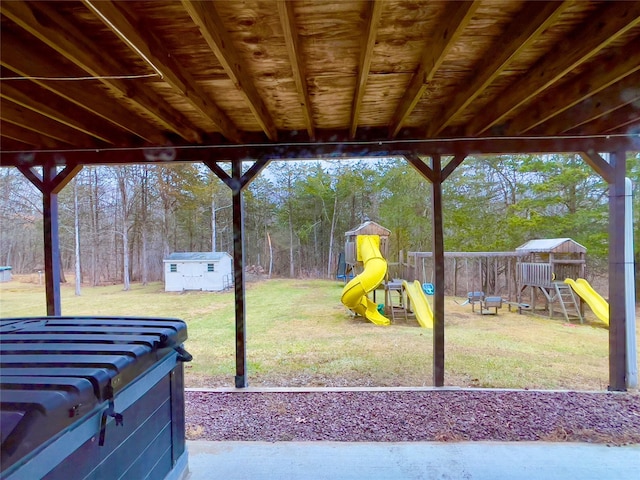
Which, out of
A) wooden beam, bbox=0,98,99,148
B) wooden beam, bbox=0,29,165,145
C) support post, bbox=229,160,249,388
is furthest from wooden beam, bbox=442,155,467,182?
wooden beam, bbox=0,98,99,148

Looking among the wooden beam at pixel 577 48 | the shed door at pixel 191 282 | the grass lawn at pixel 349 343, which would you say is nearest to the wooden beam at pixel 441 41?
the wooden beam at pixel 577 48

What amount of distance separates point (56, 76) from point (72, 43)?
0.46 m

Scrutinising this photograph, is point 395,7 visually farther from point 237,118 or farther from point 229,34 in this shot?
point 237,118

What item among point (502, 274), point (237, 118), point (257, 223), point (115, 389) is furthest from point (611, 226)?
point (257, 223)

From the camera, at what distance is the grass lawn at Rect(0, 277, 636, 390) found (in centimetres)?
395

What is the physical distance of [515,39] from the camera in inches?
61.7

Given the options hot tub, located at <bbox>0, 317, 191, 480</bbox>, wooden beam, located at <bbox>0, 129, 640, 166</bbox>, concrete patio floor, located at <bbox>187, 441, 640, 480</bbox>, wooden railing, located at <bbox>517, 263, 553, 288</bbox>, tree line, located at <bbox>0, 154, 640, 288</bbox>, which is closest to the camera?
hot tub, located at <bbox>0, 317, 191, 480</bbox>

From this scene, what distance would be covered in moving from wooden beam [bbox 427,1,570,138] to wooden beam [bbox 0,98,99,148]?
10.2 feet

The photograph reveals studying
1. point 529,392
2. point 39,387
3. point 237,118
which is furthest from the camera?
point 529,392

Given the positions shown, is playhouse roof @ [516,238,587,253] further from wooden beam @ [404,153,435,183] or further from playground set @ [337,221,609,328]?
wooden beam @ [404,153,435,183]

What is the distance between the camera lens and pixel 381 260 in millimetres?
7348

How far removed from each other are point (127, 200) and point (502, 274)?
11977mm

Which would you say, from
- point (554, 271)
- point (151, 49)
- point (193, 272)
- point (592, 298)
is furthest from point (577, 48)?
point (193, 272)

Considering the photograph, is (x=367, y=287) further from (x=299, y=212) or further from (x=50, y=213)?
(x=299, y=212)
